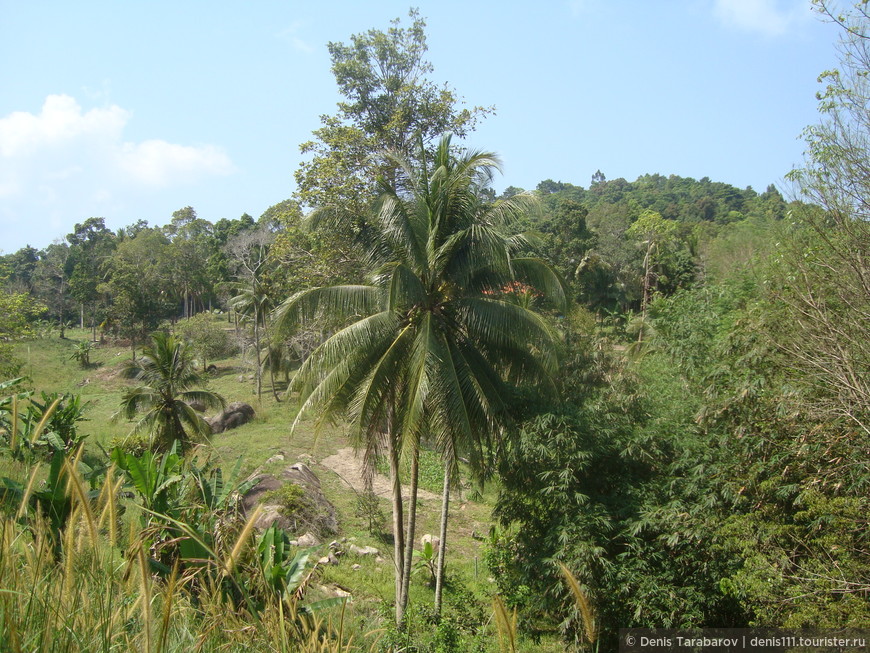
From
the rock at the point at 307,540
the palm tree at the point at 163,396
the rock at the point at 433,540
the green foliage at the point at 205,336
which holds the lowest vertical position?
the rock at the point at 433,540

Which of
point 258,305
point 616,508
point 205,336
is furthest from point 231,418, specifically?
point 616,508

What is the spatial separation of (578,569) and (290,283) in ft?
38.6

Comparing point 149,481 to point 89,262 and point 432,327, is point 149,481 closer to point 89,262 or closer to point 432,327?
point 432,327

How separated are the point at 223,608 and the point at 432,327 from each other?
6936 millimetres

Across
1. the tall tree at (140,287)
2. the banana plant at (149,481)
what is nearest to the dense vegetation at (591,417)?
the banana plant at (149,481)

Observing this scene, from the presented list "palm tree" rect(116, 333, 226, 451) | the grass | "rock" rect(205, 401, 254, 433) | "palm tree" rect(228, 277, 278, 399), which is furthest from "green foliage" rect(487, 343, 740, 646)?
"palm tree" rect(228, 277, 278, 399)

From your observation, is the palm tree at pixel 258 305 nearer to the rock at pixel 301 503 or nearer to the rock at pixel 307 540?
the rock at pixel 301 503

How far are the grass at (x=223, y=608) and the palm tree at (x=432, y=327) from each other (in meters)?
1.30

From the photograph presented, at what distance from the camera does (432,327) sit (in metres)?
10.3

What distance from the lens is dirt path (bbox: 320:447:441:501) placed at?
792 inches

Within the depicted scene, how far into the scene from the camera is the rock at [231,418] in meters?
26.3

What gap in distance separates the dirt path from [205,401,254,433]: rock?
626 cm

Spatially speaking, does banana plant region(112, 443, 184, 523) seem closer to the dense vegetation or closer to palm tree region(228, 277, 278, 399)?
the dense vegetation

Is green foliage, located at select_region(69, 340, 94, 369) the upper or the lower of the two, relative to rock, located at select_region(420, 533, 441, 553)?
upper
